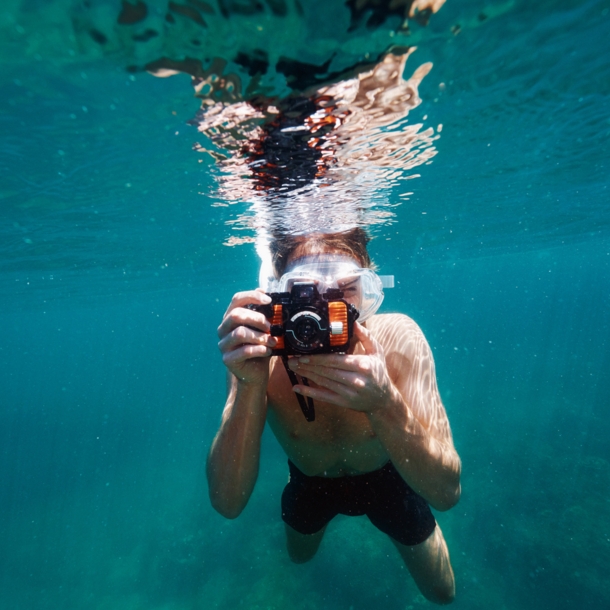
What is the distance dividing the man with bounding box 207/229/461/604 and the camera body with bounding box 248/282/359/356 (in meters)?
0.09

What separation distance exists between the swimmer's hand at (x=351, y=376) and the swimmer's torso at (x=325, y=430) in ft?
3.50

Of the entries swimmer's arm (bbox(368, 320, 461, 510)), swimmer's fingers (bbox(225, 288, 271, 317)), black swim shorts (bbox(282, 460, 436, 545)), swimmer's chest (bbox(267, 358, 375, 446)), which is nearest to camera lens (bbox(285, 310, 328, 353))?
swimmer's fingers (bbox(225, 288, 271, 317))

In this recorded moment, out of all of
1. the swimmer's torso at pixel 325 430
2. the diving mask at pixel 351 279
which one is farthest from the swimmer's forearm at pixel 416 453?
the diving mask at pixel 351 279

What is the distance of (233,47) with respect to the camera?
352cm

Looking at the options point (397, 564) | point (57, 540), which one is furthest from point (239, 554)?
point (57, 540)

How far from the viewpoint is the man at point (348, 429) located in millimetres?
2484

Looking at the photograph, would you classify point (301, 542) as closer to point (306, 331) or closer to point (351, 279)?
point (351, 279)

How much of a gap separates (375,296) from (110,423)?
155 ft

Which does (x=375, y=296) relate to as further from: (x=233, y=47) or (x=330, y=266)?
(x=233, y=47)

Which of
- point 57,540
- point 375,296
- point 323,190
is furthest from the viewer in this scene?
point 57,540

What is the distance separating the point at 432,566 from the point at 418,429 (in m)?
3.35

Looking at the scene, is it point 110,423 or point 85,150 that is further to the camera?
point 110,423

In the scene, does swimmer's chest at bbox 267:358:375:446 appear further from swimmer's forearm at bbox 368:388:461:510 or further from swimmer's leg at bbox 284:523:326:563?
swimmer's leg at bbox 284:523:326:563

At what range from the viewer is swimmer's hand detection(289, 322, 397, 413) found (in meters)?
2.39
